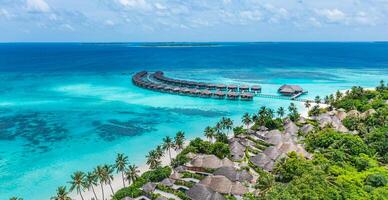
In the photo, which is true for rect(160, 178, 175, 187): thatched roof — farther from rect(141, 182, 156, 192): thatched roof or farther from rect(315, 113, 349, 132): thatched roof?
rect(315, 113, 349, 132): thatched roof

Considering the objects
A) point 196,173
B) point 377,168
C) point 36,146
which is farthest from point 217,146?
point 36,146

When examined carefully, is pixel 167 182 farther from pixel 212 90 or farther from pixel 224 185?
pixel 212 90

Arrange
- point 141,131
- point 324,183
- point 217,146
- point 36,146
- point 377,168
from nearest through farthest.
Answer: point 324,183
point 377,168
point 217,146
point 36,146
point 141,131

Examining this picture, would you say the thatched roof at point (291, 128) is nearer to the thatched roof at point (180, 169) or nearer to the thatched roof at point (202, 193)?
the thatched roof at point (180, 169)

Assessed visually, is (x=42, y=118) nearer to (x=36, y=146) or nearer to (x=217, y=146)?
(x=36, y=146)

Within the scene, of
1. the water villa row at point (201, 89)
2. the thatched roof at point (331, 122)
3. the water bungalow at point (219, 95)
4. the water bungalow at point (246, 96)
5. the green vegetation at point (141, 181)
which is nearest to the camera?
the green vegetation at point (141, 181)

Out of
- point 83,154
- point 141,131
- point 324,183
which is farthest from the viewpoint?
point 141,131

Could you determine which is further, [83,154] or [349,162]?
[83,154]

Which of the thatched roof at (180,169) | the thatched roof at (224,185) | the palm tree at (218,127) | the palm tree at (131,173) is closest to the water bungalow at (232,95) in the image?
the palm tree at (218,127)
